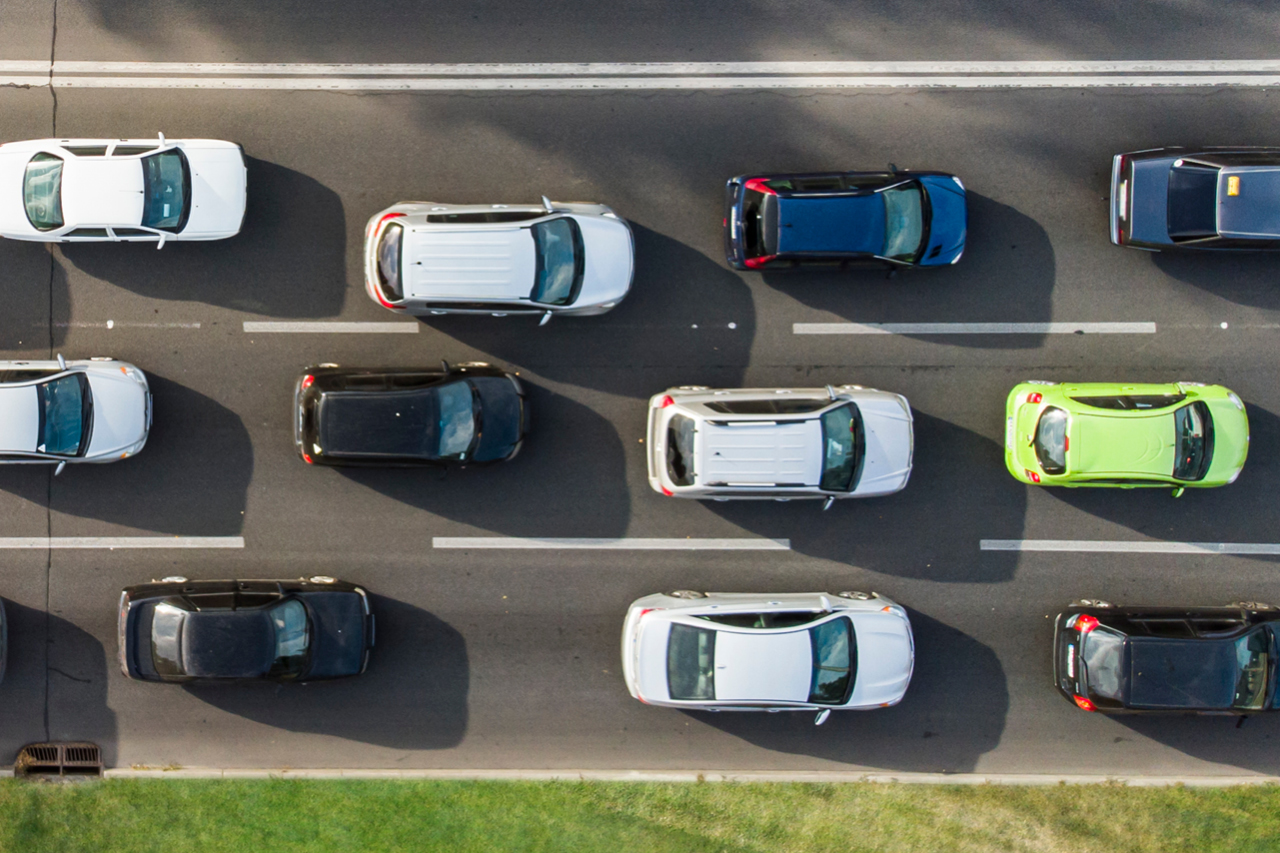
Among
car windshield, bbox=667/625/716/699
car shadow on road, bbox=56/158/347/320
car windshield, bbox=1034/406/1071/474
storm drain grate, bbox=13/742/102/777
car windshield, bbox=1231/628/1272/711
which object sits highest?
car shadow on road, bbox=56/158/347/320

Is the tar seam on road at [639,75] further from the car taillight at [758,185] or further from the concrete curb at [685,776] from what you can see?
the concrete curb at [685,776]

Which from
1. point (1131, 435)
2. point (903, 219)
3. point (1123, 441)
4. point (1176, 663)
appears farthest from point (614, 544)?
point (1176, 663)

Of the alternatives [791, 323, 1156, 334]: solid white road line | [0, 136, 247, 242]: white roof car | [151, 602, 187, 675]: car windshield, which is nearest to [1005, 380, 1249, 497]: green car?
[791, 323, 1156, 334]: solid white road line

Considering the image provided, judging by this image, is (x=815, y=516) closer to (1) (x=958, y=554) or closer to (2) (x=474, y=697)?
(1) (x=958, y=554)

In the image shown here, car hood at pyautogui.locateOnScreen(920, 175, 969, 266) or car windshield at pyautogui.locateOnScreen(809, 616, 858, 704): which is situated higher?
car hood at pyautogui.locateOnScreen(920, 175, 969, 266)

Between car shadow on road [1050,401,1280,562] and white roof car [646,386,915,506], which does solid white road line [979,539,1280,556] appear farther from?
white roof car [646,386,915,506]

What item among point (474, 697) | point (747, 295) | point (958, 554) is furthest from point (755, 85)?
point (474, 697)
